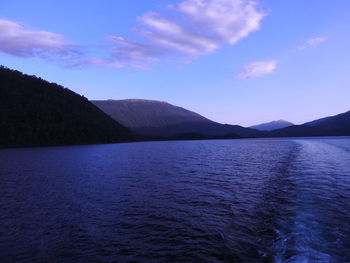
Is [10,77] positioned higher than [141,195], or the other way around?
[10,77]

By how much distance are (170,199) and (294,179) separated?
18602mm

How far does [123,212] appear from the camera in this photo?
19641 millimetres

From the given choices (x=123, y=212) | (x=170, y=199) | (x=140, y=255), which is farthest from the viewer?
(x=170, y=199)

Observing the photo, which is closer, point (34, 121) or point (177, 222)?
point (177, 222)

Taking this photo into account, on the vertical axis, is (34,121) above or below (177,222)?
above

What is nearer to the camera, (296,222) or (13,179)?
(296,222)

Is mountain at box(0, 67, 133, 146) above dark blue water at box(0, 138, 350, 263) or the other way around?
above

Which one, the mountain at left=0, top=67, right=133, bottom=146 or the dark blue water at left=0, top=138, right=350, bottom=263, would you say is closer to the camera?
the dark blue water at left=0, top=138, right=350, bottom=263

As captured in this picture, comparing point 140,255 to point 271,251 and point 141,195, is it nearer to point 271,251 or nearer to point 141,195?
point 271,251

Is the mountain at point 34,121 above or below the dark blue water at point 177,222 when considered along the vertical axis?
above

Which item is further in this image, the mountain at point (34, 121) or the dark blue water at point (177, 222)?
the mountain at point (34, 121)

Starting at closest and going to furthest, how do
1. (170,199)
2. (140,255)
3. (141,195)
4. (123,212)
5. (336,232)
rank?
(140,255), (336,232), (123,212), (170,199), (141,195)

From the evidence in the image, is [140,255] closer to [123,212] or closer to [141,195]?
[123,212]

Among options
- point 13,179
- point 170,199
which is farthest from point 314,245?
point 13,179
